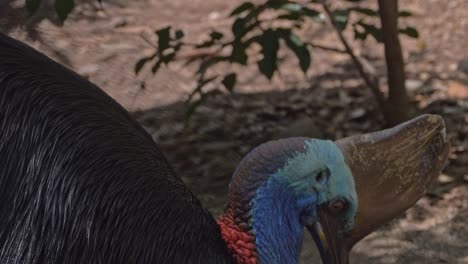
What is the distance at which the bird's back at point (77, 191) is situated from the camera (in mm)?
2262

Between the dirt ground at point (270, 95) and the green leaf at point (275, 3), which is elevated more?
the green leaf at point (275, 3)

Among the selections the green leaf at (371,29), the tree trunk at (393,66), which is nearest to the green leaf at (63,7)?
the green leaf at (371,29)

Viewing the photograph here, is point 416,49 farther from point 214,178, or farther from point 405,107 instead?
point 214,178

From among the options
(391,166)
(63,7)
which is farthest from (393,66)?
(391,166)

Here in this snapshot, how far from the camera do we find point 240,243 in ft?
7.89

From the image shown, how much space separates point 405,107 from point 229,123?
0.80 m

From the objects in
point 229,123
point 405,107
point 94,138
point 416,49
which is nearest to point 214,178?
point 229,123

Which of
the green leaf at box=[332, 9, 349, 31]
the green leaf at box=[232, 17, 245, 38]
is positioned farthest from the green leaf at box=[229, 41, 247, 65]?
the green leaf at box=[332, 9, 349, 31]

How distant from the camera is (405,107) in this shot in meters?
4.25

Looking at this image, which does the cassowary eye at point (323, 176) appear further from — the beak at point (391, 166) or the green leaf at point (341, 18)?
the green leaf at point (341, 18)

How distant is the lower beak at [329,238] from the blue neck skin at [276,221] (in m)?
0.04

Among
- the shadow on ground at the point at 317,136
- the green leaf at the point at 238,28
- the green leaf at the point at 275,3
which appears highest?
the green leaf at the point at 275,3

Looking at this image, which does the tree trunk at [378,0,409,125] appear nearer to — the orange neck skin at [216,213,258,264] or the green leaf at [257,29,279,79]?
the green leaf at [257,29,279,79]

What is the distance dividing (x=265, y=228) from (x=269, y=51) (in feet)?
4.67
